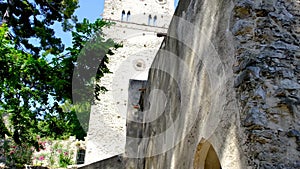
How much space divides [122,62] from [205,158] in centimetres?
1701

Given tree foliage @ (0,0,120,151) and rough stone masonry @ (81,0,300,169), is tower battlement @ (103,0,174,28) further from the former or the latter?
rough stone masonry @ (81,0,300,169)

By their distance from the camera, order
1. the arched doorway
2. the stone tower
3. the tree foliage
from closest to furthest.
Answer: the arched doorway → the tree foliage → the stone tower

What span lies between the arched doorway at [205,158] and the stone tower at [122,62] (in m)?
13.8

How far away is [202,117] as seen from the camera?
2307 mm

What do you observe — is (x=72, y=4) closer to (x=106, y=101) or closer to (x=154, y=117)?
(x=154, y=117)

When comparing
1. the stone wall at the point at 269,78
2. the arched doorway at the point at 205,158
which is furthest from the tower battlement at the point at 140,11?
the stone wall at the point at 269,78

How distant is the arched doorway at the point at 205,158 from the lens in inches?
90.8

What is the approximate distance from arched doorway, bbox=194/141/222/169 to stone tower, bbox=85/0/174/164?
1380cm

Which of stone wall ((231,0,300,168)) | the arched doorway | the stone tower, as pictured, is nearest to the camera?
stone wall ((231,0,300,168))

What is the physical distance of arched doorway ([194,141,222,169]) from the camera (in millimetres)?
2307

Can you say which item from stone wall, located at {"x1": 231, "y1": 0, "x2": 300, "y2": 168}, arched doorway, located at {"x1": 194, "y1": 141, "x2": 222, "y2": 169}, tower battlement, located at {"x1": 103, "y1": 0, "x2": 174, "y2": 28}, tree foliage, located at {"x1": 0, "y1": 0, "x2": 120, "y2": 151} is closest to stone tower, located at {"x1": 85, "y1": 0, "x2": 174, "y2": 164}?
tower battlement, located at {"x1": 103, "y1": 0, "x2": 174, "y2": 28}

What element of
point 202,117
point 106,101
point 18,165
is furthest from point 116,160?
point 106,101

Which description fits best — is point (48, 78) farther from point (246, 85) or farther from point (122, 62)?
point (122, 62)

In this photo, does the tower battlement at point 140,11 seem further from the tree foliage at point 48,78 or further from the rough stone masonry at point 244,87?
the rough stone masonry at point 244,87
